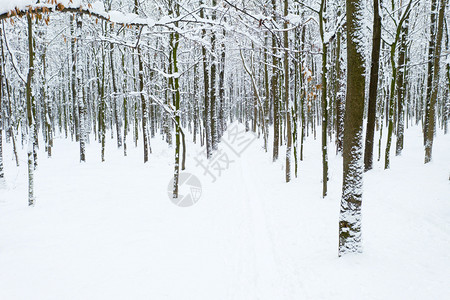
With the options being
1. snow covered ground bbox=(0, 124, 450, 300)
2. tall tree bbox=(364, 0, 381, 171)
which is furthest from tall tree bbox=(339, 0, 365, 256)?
tall tree bbox=(364, 0, 381, 171)

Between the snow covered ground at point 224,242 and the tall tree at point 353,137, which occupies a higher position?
the tall tree at point 353,137

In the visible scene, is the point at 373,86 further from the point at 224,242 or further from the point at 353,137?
the point at 224,242

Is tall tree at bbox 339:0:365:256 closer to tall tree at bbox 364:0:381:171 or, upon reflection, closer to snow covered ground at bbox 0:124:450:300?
snow covered ground at bbox 0:124:450:300

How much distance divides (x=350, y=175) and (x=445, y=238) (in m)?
2.69

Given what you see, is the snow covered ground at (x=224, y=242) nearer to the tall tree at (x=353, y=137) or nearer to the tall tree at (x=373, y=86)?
the tall tree at (x=353, y=137)

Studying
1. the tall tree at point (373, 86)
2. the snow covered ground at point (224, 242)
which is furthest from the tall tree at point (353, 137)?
the tall tree at point (373, 86)

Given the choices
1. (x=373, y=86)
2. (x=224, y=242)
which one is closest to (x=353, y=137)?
(x=224, y=242)

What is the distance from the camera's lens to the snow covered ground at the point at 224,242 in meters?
3.89

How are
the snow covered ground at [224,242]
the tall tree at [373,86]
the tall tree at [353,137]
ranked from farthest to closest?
the tall tree at [373,86] < the tall tree at [353,137] < the snow covered ground at [224,242]

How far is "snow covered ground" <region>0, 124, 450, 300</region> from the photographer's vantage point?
3895mm

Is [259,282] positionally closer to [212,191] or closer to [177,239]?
[177,239]

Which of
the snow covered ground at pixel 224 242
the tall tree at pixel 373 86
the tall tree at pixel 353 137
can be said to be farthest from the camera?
the tall tree at pixel 373 86

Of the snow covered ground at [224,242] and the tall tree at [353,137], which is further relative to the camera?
the tall tree at [353,137]

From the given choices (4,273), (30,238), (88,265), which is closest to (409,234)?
(88,265)
